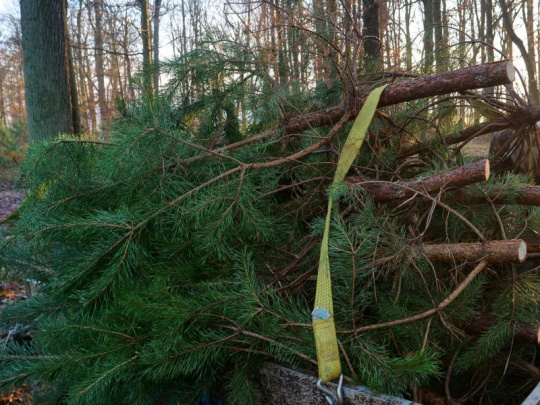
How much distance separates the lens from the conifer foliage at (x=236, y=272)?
60.2 inches

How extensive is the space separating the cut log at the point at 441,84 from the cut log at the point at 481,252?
25.2 inches

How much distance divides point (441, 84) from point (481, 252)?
2.38ft

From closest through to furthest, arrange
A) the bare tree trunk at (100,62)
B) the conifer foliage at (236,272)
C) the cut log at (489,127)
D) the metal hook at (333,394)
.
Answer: the metal hook at (333,394)
the conifer foliage at (236,272)
the cut log at (489,127)
the bare tree trunk at (100,62)

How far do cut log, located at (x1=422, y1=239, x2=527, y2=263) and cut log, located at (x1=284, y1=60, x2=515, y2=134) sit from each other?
2.10 feet

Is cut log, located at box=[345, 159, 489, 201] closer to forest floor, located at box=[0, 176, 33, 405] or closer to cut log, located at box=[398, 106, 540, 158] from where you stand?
cut log, located at box=[398, 106, 540, 158]

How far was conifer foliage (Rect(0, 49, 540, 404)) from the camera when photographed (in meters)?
1.53

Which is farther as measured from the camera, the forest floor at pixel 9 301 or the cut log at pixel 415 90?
the forest floor at pixel 9 301

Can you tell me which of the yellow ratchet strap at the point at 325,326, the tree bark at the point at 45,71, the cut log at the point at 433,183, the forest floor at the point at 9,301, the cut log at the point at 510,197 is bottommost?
the forest floor at the point at 9,301

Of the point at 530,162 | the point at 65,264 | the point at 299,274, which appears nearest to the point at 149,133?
the point at 65,264

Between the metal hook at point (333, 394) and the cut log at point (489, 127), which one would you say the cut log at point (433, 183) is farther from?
the metal hook at point (333, 394)

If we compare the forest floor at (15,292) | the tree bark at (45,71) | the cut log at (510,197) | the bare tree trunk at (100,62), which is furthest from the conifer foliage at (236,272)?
the bare tree trunk at (100,62)

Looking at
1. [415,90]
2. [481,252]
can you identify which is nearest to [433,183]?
[481,252]

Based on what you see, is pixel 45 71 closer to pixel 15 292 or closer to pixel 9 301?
pixel 15 292

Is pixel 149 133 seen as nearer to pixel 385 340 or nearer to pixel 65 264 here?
pixel 65 264
